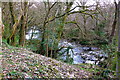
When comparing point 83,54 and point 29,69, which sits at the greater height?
point 29,69

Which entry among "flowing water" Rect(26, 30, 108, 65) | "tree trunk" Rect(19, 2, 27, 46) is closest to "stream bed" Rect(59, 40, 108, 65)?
"flowing water" Rect(26, 30, 108, 65)

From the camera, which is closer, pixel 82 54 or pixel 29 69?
pixel 29 69

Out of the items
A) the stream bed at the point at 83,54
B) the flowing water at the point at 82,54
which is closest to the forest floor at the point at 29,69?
the flowing water at the point at 82,54

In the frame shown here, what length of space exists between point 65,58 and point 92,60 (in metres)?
3.37

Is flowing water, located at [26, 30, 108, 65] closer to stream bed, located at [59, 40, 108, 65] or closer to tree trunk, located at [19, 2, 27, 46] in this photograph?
stream bed, located at [59, 40, 108, 65]

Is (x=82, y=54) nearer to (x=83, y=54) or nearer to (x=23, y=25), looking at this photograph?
(x=83, y=54)

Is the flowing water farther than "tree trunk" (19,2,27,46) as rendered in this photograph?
Yes

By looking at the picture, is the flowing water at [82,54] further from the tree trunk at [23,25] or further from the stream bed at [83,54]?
the tree trunk at [23,25]

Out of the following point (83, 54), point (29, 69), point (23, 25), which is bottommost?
point (83, 54)

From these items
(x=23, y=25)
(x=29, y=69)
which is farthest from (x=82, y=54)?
(x=29, y=69)

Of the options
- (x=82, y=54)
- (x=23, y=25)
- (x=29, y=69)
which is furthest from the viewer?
(x=82, y=54)

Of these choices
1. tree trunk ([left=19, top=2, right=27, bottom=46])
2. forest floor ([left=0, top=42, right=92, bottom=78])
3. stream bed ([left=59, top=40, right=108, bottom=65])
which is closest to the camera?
forest floor ([left=0, top=42, right=92, bottom=78])

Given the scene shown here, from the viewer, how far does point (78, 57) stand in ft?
44.3

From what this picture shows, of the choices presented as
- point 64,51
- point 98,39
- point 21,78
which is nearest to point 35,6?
point 64,51
